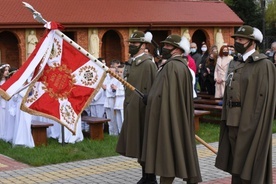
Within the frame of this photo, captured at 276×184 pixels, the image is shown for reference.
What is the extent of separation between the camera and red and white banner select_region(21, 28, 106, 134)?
7.41 m

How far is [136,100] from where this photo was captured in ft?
26.1

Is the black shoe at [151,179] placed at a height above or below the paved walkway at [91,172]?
above

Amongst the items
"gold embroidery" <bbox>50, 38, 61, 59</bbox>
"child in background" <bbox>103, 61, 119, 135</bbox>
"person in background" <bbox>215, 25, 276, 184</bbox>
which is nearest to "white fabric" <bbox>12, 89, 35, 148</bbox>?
"child in background" <bbox>103, 61, 119, 135</bbox>

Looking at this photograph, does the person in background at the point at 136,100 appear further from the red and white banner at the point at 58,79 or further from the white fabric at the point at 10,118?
the white fabric at the point at 10,118

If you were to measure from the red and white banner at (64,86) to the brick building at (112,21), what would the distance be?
17749 millimetres

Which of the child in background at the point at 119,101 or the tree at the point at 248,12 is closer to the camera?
the child in background at the point at 119,101

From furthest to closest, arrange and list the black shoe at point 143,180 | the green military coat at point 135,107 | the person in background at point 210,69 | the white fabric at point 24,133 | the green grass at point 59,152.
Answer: the person in background at point 210,69
the white fabric at point 24,133
the green grass at point 59,152
the black shoe at point 143,180
the green military coat at point 135,107

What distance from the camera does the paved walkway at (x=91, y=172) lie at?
8398 millimetres

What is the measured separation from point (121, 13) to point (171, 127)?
22793 mm

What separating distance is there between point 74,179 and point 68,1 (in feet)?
67.5

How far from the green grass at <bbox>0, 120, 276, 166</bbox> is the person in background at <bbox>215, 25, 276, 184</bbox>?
4232 millimetres

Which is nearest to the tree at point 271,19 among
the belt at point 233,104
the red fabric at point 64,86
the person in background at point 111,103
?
the person in background at point 111,103

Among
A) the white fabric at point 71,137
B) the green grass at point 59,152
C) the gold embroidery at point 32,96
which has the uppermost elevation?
the gold embroidery at point 32,96

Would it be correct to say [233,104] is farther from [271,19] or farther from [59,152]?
[271,19]
